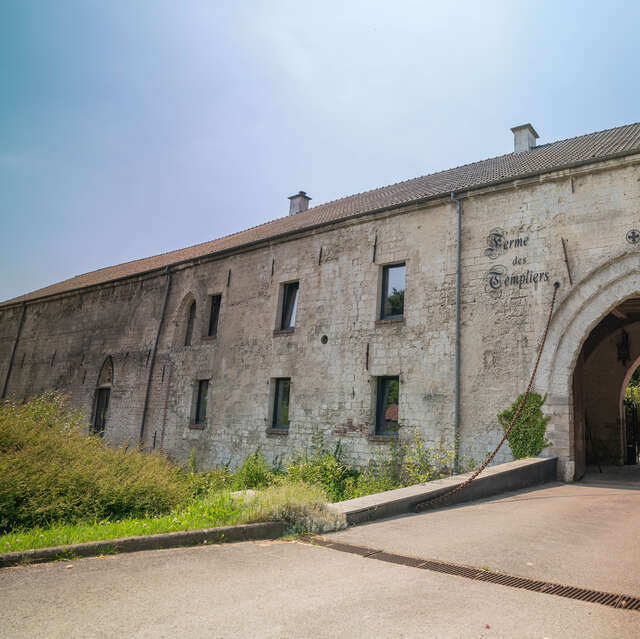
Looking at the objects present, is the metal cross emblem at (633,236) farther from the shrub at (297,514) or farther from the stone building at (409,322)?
the shrub at (297,514)

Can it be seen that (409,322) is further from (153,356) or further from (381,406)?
(153,356)

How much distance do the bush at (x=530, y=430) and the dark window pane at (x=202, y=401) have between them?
9601 mm

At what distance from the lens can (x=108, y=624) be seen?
9.52ft

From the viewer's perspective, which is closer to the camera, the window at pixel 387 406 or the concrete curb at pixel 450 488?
the concrete curb at pixel 450 488

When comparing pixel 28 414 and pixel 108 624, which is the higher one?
pixel 28 414

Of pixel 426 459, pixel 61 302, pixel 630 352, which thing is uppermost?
pixel 61 302

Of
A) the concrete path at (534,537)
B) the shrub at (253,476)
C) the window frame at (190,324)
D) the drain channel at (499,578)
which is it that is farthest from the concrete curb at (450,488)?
the window frame at (190,324)

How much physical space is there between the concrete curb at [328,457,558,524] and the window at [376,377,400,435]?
3.36 m

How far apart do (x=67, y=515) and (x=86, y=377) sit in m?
16.2

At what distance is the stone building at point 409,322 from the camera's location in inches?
385

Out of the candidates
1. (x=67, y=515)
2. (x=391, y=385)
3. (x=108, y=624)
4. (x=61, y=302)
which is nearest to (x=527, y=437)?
(x=391, y=385)

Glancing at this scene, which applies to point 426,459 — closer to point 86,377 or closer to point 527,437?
point 527,437

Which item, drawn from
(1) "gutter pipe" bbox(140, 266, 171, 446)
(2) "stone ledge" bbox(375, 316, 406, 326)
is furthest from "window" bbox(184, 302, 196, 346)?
(2) "stone ledge" bbox(375, 316, 406, 326)

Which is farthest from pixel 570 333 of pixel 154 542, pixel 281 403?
pixel 154 542
